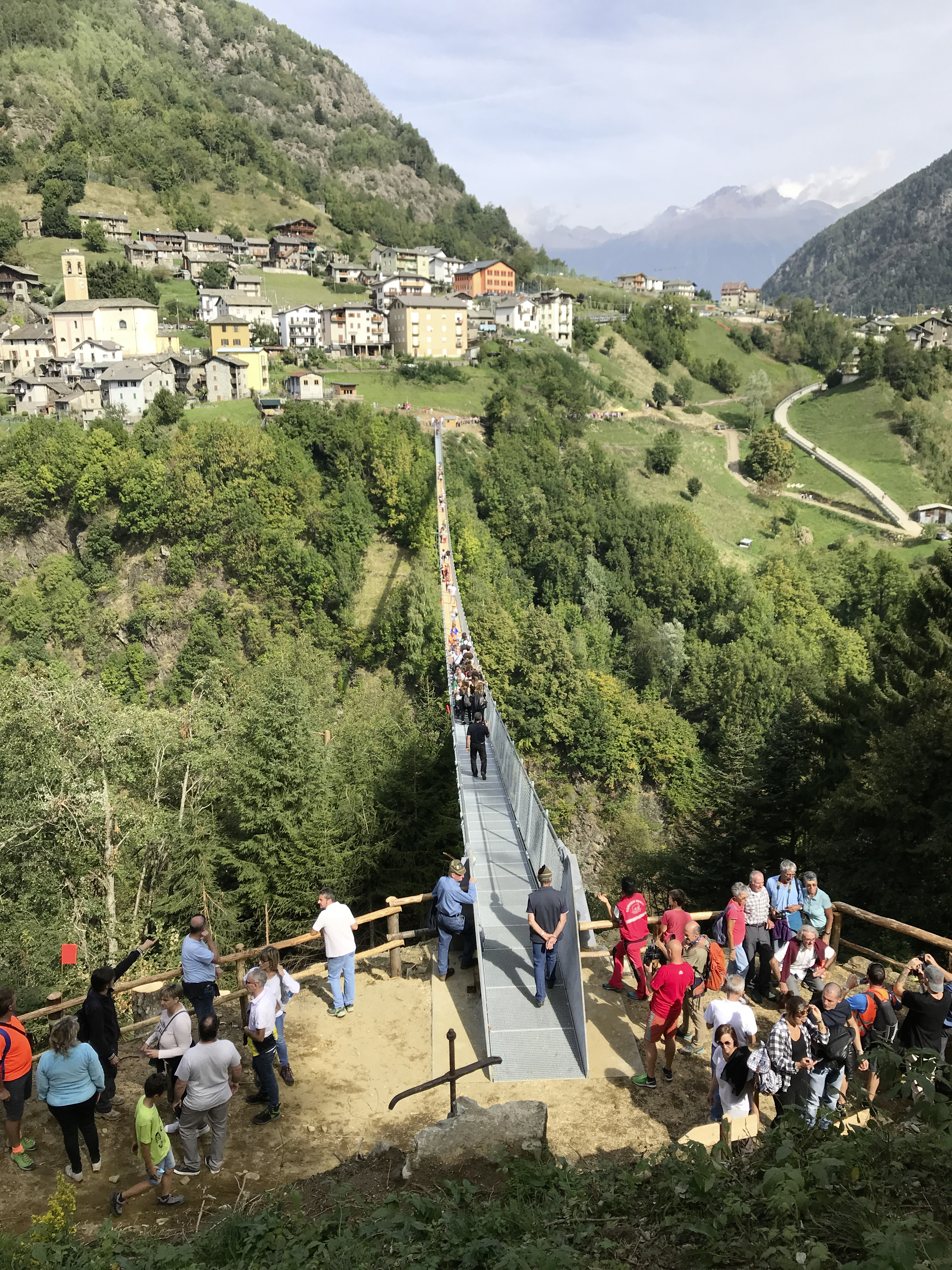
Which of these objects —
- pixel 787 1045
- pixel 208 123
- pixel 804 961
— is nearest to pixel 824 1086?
pixel 787 1045

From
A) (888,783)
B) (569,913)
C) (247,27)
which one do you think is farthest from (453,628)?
(247,27)

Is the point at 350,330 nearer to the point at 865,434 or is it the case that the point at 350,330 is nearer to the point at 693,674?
the point at 693,674

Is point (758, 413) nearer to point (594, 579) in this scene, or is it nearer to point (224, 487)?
point (594, 579)

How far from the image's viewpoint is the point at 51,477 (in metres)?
43.3

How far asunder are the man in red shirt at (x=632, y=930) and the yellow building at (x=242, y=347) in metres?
53.7

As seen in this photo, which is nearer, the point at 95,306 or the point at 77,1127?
the point at 77,1127

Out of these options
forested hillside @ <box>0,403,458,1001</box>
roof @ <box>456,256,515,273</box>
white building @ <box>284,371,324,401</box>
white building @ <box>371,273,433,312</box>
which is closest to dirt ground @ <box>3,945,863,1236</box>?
forested hillside @ <box>0,403,458,1001</box>

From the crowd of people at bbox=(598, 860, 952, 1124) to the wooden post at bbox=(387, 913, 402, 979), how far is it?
6.40 feet

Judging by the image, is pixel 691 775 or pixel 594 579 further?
pixel 594 579

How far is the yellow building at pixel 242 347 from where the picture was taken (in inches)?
2183

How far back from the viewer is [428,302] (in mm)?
65875

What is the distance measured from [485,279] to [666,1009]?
97.2m

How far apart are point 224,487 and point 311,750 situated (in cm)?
2973

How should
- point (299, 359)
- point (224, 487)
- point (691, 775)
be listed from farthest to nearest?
point (299, 359)
point (224, 487)
point (691, 775)
